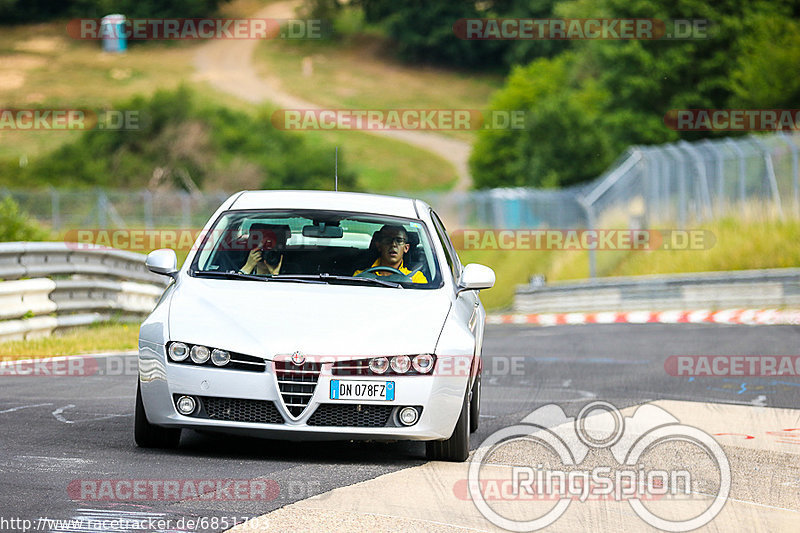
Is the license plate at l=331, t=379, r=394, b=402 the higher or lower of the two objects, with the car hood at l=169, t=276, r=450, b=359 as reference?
lower

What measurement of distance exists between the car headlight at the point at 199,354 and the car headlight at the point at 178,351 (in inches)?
1.6

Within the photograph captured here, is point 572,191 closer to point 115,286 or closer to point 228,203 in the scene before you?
point 115,286

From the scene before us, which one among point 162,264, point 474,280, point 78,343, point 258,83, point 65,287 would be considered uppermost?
point 258,83

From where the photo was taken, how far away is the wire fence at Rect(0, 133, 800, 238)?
1190 inches

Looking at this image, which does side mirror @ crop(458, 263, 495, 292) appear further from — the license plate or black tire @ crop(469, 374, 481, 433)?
the license plate

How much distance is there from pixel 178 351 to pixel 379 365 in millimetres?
1105

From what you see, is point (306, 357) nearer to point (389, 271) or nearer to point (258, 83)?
point (389, 271)

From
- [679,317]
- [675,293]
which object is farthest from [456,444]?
[675,293]

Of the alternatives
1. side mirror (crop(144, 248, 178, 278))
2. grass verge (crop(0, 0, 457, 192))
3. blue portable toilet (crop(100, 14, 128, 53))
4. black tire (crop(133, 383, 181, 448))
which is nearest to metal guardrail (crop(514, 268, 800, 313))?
side mirror (crop(144, 248, 178, 278))

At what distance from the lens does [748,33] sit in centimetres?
6581

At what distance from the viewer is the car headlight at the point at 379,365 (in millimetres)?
7800

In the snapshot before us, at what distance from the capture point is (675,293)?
26.7m

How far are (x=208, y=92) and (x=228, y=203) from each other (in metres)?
103

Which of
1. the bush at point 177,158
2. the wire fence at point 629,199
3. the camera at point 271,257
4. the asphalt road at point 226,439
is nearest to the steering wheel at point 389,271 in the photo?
the camera at point 271,257
